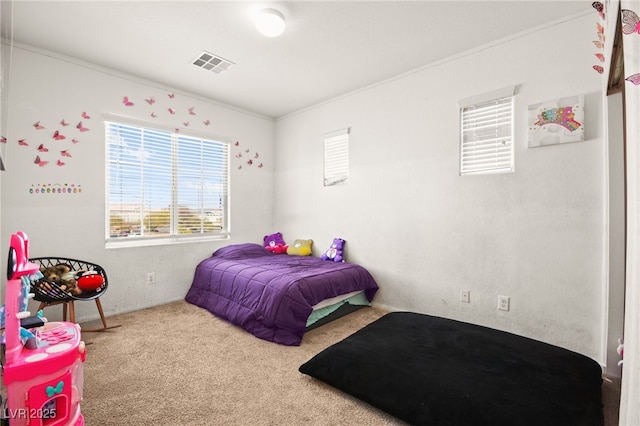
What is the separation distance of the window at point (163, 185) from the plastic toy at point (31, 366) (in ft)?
6.83

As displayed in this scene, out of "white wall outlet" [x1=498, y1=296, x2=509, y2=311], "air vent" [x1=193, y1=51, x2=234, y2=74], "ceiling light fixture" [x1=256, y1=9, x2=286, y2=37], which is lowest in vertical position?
"white wall outlet" [x1=498, y1=296, x2=509, y2=311]

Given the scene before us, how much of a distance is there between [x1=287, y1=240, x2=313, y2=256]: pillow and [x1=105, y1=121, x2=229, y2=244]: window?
96 cm

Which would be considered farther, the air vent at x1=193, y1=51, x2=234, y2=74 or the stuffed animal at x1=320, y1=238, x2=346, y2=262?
the stuffed animal at x1=320, y1=238, x2=346, y2=262

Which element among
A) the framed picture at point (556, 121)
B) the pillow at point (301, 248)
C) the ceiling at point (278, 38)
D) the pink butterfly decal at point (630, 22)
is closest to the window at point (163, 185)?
the ceiling at point (278, 38)

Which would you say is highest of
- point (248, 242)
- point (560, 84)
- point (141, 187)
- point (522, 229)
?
point (560, 84)

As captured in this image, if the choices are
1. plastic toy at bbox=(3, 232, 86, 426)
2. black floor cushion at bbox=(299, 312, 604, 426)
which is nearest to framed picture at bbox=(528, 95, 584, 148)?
black floor cushion at bbox=(299, 312, 604, 426)

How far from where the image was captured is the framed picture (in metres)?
2.27

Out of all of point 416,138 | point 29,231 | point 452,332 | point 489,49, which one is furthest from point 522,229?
point 29,231

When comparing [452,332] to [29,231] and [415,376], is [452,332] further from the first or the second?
[29,231]

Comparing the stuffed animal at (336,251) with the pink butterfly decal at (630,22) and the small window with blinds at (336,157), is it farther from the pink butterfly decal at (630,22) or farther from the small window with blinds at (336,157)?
the pink butterfly decal at (630,22)

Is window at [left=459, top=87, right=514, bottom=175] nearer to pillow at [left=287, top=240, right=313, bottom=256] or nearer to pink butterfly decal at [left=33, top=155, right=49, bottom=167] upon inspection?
pillow at [left=287, top=240, right=313, bottom=256]

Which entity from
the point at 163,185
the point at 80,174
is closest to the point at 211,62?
the point at 163,185

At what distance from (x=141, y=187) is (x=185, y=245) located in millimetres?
851

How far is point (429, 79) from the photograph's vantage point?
10.2 feet
